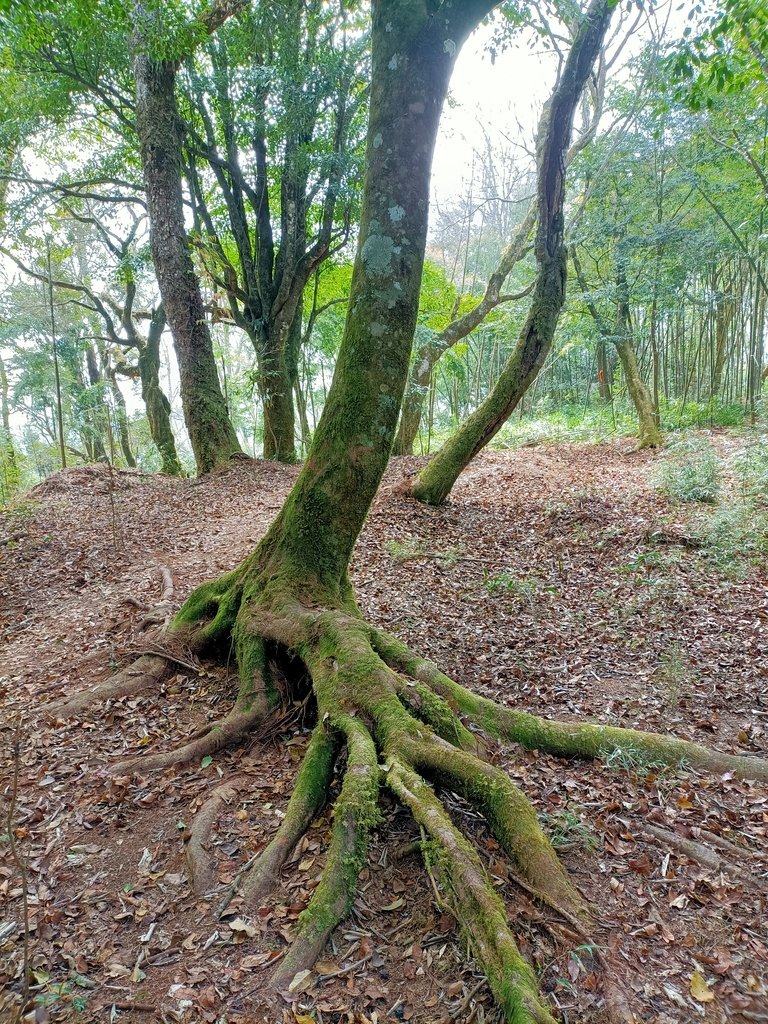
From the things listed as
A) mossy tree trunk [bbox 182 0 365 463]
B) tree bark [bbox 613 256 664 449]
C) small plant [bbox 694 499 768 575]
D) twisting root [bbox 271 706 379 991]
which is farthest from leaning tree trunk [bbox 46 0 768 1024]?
tree bark [bbox 613 256 664 449]

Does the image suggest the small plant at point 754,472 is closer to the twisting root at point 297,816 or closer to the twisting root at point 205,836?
the twisting root at point 297,816

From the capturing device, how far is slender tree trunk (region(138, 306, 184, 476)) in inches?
678

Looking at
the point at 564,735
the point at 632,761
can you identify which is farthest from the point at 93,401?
the point at 632,761

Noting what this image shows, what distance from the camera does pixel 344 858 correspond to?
2861mm

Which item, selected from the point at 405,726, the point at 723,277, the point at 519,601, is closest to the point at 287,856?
the point at 405,726

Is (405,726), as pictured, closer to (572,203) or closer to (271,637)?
(271,637)

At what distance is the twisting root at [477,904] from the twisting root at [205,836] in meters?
1.08

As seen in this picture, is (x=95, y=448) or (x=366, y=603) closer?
(x=366, y=603)

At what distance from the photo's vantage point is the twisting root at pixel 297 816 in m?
2.91

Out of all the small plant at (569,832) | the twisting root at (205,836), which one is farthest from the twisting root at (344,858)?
the small plant at (569,832)

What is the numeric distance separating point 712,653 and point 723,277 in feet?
59.0

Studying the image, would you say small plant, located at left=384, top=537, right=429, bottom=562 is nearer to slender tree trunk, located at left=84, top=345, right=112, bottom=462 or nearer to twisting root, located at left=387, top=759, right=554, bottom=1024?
twisting root, located at left=387, top=759, right=554, bottom=1024

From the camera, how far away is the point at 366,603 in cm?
636

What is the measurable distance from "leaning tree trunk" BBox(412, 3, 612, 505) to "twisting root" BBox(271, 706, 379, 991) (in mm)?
6316
